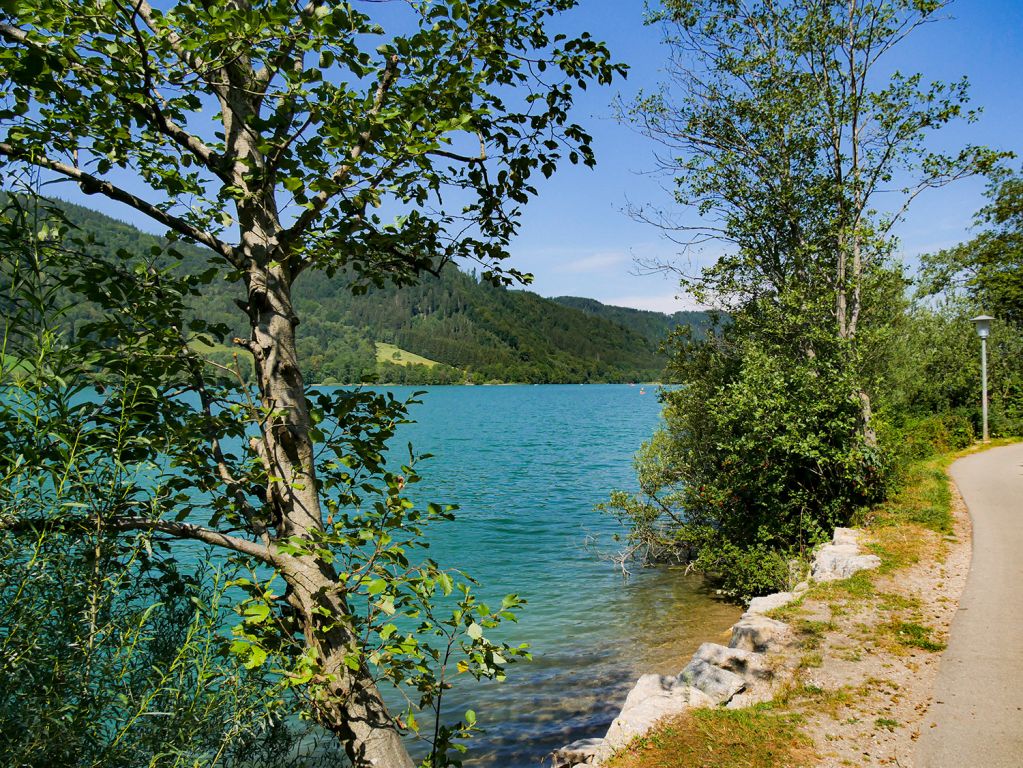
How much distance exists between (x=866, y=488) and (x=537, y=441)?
4458 cm

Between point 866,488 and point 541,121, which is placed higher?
point 541,121

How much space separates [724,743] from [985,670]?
3.20 m

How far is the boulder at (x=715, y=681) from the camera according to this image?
691cm

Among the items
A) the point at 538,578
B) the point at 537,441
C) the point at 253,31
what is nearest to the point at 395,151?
the point at 253,31

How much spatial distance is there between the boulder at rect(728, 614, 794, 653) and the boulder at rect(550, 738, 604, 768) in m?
2.38

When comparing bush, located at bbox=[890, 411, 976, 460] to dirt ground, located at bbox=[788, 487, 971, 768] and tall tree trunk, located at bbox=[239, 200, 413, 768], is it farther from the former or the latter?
tall tree trunk, located at bbox=[239, 200, 413, 768]

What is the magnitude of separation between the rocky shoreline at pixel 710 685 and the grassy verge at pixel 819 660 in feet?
0.59

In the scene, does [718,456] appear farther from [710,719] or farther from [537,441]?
[537,441]

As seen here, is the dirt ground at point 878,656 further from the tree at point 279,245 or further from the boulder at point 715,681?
the tree at point 279,245

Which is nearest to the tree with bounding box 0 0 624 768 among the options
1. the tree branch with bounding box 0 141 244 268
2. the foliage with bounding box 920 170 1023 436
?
the tree branch with bounding box 0 141 244 268

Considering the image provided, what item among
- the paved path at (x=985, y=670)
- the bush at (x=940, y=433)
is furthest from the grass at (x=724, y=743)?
the bush at (x=940, y=433)

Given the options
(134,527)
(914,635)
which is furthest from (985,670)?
(134,527)

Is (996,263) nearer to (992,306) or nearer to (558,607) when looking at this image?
(992,306)

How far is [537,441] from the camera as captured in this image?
58.1 metres
